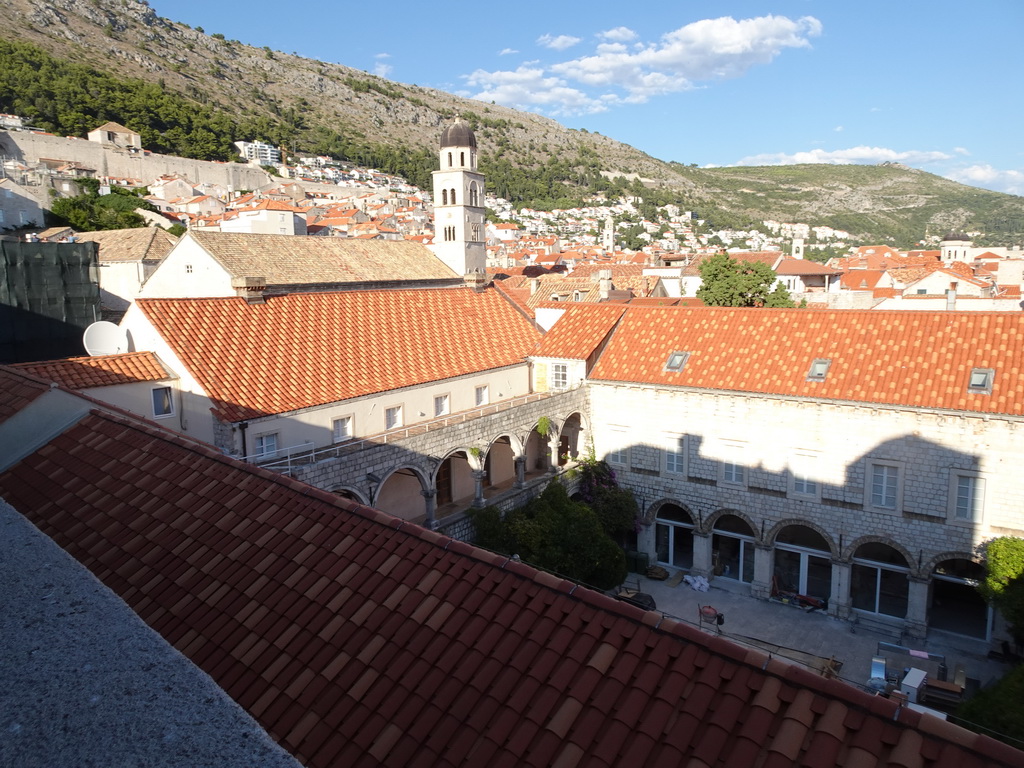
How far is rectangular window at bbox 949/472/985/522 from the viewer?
62.8 feet

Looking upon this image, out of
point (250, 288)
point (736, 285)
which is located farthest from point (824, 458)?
point (736, 285)

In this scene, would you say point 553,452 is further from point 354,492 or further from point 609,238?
point 609,238

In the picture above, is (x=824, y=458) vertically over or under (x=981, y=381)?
under

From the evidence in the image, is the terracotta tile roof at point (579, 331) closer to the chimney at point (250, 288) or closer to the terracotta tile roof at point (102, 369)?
the chimney at point (250, 288)

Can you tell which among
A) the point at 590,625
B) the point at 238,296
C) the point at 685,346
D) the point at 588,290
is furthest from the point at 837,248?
the point at 590,625

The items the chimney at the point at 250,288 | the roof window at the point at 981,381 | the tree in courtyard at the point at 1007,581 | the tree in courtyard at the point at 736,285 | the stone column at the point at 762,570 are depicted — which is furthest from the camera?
the tree in courtyard at the point at 736,285

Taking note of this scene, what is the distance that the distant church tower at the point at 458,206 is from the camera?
40281mm

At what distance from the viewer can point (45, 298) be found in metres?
27.1

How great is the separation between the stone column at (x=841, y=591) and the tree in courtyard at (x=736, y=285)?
66.3 ft

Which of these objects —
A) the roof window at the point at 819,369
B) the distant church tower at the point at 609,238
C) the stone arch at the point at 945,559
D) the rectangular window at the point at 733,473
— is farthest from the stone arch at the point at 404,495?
the distant church tower at the point at 609,238

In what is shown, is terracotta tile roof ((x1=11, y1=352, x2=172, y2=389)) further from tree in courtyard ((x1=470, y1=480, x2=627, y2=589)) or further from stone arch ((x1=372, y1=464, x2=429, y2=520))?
tree in courtyard ((x1=470, y1=480, x2=627, y2=589))

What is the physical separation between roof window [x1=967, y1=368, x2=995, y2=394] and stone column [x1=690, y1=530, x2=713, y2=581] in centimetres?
923

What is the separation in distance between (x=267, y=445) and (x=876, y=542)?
1820 centimetres

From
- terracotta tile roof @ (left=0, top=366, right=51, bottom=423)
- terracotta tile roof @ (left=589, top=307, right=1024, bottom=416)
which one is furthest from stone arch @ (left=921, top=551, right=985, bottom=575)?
terracotta tile roof @ (left=0, top=366, right=51, bottom=423)
